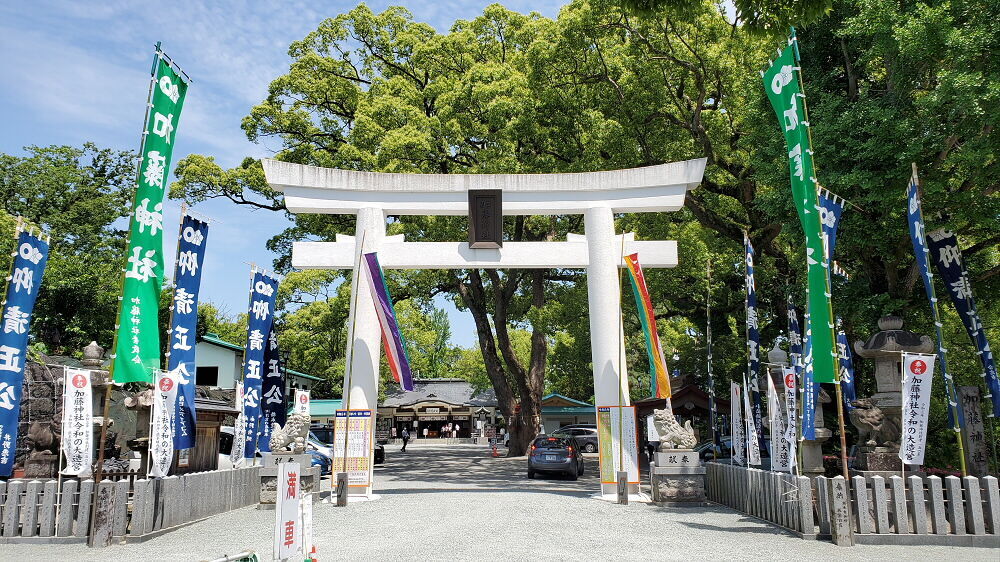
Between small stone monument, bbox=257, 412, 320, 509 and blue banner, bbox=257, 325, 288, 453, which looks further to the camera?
blue banner, bbox=257, 325, 288, 453

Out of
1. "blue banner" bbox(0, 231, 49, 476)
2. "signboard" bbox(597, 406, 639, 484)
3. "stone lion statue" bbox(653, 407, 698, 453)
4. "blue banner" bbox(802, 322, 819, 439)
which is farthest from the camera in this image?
"signboard" bbox(597, 406, 639, 484)

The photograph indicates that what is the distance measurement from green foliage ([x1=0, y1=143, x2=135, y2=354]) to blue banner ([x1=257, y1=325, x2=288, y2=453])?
1223 centimetres

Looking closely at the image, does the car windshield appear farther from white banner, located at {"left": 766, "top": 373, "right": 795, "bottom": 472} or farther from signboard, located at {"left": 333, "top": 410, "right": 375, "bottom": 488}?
white banner, located at {"left": 766, "top": 373, "right": 795, "bottom": 472}

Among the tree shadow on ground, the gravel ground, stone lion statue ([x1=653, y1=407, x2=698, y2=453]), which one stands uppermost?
stone lion statue ([x1=653, y1=407, x2=698, y2=453])

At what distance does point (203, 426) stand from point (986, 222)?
18235mm

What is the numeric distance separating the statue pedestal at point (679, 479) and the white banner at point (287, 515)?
826 cm

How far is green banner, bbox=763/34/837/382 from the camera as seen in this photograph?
8.75m

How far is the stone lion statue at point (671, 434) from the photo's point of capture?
42.0ft

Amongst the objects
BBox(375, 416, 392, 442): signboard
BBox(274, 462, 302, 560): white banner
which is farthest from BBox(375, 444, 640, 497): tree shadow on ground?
BBox(375, 416, 392, 442): signboard

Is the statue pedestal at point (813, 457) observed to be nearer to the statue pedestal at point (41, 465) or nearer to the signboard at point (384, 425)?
the statue pedestal at point (41, 465)

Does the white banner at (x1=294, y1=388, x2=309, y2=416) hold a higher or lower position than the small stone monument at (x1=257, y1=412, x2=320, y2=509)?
higher

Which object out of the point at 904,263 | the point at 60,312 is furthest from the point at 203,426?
the point at 904,263

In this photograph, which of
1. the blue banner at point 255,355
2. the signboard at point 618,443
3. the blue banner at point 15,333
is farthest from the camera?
the blue banner at point 255,355

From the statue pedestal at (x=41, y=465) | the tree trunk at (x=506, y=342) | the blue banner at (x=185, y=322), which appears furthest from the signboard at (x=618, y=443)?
the statue pedestal at (x=41, y=465)
